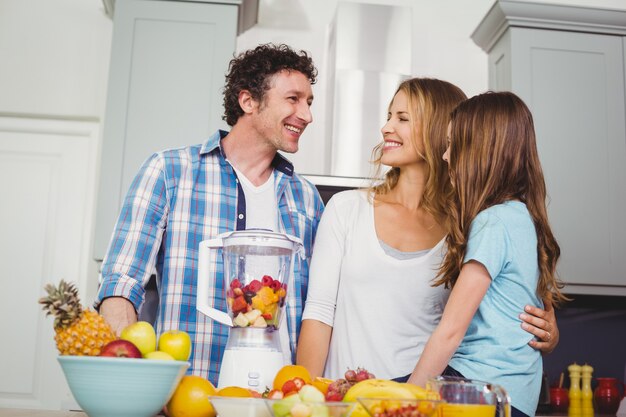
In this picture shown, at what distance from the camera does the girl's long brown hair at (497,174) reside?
51.5 inches

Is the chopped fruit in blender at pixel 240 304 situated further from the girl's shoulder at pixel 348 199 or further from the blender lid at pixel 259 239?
the girl's shoulder at pixel 348 199

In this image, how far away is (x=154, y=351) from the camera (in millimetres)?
Result: 928

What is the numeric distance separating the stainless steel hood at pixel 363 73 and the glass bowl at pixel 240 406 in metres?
1.91

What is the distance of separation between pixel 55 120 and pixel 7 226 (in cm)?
53

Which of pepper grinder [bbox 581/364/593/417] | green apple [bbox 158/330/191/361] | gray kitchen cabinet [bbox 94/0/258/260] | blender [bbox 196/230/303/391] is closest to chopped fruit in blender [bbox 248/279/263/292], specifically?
blender [bbox 196/230/303/391]

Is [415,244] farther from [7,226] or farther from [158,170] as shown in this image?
[7,226]

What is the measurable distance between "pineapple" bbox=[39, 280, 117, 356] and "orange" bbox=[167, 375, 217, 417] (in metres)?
0.13

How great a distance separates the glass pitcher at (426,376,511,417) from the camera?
31.2 inches

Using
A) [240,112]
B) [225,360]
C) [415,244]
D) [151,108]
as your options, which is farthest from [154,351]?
[151,108]

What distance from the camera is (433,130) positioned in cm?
163

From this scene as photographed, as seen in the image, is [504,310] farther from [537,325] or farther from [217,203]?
[217,203]

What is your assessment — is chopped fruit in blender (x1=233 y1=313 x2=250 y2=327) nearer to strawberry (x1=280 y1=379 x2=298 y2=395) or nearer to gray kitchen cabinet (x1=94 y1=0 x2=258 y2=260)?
strawberry (x1=280 y1=379 x2=298 y2=395)

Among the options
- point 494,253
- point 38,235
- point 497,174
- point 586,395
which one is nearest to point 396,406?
point 494,253

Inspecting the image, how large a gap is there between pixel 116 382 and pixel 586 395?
2320mm
